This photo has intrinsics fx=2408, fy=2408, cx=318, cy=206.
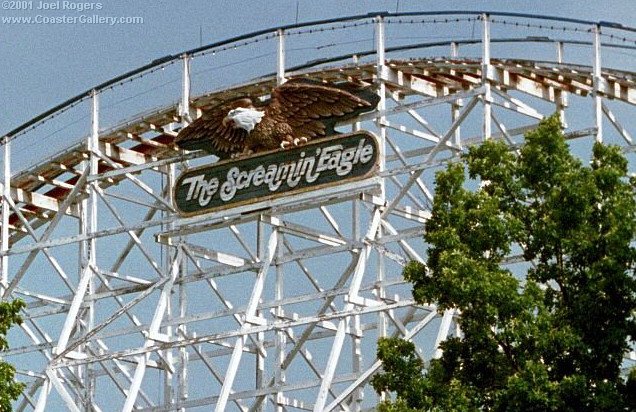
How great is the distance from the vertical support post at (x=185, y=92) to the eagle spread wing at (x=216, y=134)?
1.01 m

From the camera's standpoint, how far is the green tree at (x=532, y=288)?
42.2 metres

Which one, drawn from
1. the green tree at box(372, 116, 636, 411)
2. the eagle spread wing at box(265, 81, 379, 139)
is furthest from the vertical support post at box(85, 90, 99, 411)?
the green tree at box(372, 116, 636, 411)

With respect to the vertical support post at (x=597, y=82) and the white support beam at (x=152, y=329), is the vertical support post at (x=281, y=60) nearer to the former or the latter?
the white support beam at (x=152, y=329)

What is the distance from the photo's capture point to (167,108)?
193ft

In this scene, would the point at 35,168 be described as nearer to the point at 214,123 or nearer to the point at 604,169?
the point at 214,123

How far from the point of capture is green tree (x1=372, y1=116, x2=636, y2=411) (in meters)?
42.2

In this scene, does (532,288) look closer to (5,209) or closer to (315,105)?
(315,105)

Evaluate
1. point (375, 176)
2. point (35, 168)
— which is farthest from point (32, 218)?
point (375, 176)

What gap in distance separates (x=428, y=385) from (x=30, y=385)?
22.9 metres

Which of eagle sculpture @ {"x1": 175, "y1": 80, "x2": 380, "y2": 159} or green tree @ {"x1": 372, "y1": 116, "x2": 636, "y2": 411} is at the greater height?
eagle sculpture @ {"x1": 175, "y1": 80, "x2": 380, "y2": 159}

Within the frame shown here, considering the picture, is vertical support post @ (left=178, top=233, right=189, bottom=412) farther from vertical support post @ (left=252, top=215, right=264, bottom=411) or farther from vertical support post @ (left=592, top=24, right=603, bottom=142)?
vertical support post @ (left=592, top=24, right=603, bottom=142)

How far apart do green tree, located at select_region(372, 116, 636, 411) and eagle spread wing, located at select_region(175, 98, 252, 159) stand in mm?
12208

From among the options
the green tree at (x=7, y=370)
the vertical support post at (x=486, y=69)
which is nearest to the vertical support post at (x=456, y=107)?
the vertical support post at (x=486, y=69)

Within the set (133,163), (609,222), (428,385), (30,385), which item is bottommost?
(428,385)
